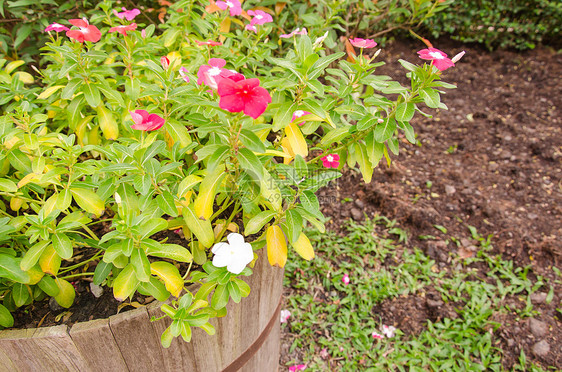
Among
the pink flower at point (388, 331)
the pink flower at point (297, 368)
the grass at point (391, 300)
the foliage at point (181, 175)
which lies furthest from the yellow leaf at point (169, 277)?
the pink flower at point (388, 331)

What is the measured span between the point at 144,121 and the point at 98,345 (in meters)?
0.61

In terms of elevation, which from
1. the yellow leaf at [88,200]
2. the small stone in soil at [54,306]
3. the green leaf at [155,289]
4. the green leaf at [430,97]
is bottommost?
the small stone in soil at [54,306]

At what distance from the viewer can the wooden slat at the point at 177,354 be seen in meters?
Result: 1.01

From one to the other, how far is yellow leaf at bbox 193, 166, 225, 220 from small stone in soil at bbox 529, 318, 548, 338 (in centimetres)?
221

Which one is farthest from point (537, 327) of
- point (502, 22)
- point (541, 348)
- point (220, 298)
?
point (502, 22)

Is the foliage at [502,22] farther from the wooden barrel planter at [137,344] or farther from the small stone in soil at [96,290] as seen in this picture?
the small stone in soil at [96,290]

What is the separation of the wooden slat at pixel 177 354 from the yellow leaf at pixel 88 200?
352 millimetres

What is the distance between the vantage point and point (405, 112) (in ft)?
3.55

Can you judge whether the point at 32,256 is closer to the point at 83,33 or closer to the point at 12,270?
the point at 12,270

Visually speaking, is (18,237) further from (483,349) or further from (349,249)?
(483,349)

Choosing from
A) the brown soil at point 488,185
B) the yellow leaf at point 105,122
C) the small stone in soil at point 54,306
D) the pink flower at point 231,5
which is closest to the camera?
the small stone in soil at point 54,306

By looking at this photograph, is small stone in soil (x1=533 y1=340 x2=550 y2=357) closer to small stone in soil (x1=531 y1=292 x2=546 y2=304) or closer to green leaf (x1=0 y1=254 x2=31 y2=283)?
small stone in soil (x1=531 y1=292 x2=546 y2=304)

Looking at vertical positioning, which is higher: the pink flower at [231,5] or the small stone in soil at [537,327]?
the pink flower at [231,5]

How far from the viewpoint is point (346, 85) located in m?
1.24
